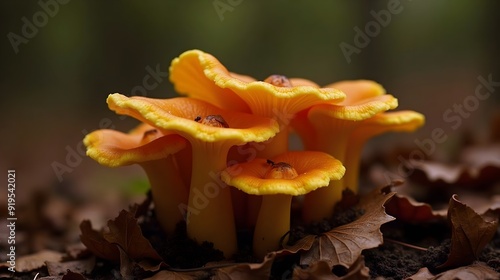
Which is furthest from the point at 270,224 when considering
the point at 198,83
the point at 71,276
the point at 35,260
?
the point at 35,260

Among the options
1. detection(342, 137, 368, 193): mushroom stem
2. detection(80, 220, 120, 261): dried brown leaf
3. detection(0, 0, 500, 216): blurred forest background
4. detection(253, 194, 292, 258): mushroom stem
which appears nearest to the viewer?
detection(253, 194, 292, 258): mushroom stem

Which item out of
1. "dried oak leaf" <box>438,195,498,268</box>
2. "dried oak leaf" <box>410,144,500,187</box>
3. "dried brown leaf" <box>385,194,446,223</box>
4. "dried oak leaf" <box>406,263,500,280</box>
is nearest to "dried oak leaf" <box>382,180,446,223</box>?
"dried brown leaf" <box>385,194,446,223</box>

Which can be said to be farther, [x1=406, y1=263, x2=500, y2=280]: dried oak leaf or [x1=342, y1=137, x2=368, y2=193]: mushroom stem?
[x1=342, y1=137, x2=368, y2=193]: mushroom stem

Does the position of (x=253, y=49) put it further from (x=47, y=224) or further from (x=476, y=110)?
(x=47, y=224)

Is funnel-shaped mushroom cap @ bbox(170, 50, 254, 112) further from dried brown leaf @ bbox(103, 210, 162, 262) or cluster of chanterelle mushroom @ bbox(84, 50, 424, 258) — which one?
dried brown leaf @ bbox(103, 210, 162, 262)

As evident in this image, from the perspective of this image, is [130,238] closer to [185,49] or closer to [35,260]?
[35,260]
